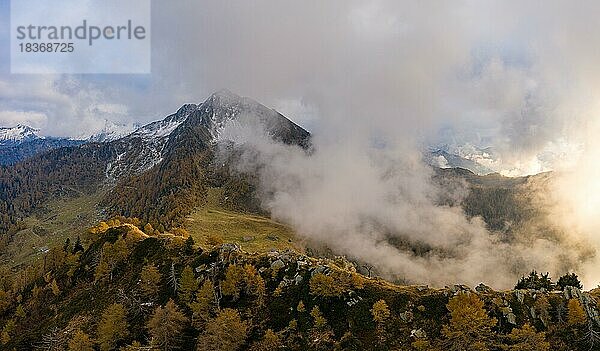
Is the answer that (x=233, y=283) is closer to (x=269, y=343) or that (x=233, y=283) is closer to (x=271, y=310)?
(x=271, y=310)

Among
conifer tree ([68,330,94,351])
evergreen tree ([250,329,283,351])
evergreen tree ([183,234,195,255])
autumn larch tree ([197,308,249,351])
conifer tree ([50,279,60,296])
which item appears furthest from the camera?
conifer tree ([50,279,60,296])

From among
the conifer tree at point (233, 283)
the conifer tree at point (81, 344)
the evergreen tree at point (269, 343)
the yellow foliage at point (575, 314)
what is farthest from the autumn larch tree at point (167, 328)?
the yellow foliage at point (575, 314)

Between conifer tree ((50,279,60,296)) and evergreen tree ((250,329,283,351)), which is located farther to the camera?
conifer tree ((50,279,60,296))

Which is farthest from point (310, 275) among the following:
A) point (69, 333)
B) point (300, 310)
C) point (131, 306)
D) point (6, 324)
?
point (6, 324)

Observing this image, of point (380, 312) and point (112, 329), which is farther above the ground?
point (380, 312)

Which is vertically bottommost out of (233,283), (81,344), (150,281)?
(81,344)

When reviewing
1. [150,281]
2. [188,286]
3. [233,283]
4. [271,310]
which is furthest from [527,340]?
[150,281]

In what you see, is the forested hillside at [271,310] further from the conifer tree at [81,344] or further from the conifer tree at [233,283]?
the conifer tree at [81,344]

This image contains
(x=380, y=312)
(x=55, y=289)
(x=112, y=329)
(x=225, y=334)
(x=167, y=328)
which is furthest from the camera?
(x=55, y=289)

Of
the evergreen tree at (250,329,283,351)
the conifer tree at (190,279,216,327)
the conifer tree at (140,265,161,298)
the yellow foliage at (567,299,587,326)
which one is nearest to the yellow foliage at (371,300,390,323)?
the evergreen tree at (250,329,283,351)

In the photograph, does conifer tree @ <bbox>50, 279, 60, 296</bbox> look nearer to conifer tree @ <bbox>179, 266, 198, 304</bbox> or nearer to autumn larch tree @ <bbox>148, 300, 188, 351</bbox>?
conifer tree @ <bbox>179, 266, 198, 304</bbox>

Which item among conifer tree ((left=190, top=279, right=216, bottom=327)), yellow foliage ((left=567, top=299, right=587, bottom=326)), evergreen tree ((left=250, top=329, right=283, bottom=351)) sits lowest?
evergreen tree ((left=250, top=329, right=283, bottom=351))
